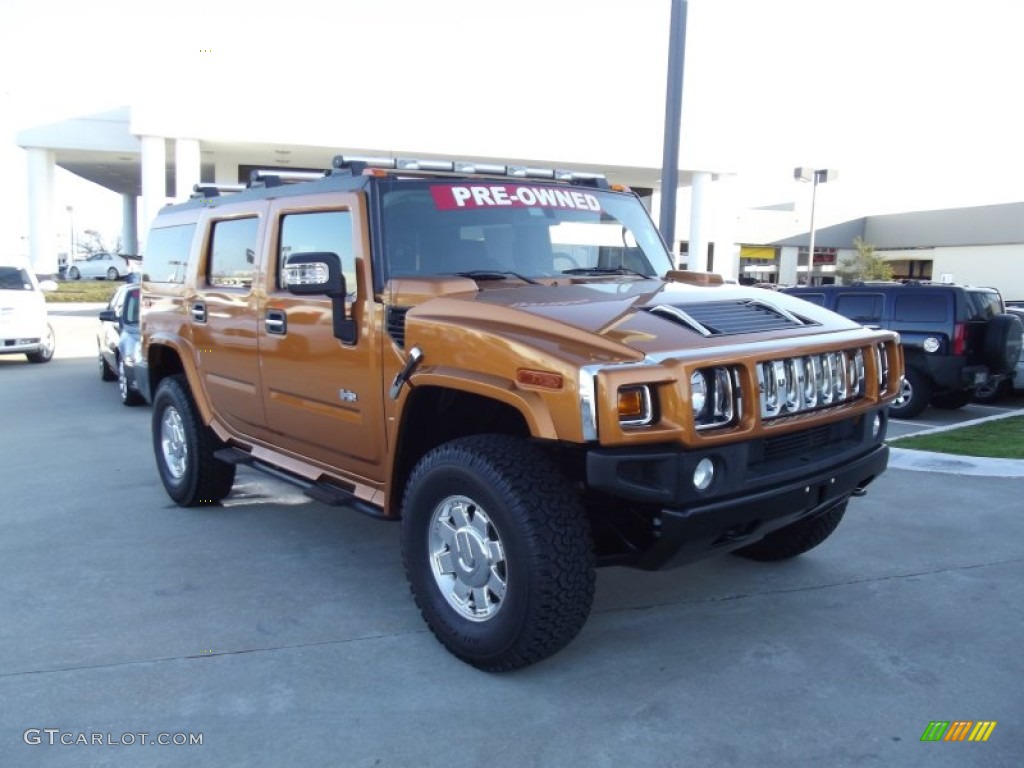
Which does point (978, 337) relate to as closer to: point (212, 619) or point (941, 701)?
point (941, 701)

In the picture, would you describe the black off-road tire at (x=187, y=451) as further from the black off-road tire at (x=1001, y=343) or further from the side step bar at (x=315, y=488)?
the black off-road tire at (x=1001, y=343)

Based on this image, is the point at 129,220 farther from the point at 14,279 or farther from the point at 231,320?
the point at 231,320

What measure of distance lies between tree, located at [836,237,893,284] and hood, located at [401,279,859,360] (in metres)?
48.7

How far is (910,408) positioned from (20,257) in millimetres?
14771

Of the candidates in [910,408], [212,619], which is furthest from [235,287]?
[910,408]

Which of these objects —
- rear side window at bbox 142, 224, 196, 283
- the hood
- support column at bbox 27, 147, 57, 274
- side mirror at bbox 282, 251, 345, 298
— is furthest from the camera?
support column at bbox 27, 147, 57, 274

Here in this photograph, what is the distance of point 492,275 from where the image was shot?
4.41 metres

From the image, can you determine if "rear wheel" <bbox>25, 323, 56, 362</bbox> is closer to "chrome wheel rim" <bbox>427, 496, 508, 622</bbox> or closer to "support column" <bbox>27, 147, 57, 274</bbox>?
"chrome wheel rim" <bbox>427, 496, 508, 622</bbox>

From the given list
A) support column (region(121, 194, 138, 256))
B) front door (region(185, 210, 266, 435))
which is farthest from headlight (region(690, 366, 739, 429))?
support column (region(121, 194, 138, 256))

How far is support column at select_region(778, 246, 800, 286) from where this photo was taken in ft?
186

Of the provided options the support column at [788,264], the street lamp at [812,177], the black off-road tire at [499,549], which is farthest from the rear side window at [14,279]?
the support column at [788,264]

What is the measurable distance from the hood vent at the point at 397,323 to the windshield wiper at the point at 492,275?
15.3 inches

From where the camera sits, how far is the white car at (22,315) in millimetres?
14336

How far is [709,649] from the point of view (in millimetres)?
3998
